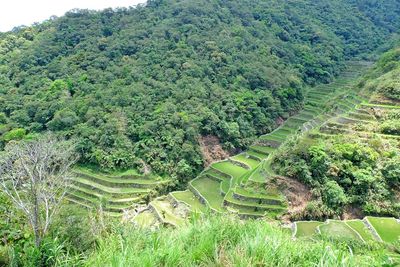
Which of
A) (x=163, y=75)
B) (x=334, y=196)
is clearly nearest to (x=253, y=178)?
(x=334, y=196)

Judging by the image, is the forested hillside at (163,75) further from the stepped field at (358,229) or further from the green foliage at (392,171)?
the green foliage at (392,171)

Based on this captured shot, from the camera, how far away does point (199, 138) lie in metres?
23.6

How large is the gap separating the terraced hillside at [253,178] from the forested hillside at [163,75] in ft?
3.90

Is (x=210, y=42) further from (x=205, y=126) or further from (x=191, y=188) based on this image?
(x=191, y=188)

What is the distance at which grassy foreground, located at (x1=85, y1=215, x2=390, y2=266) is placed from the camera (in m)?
3.01

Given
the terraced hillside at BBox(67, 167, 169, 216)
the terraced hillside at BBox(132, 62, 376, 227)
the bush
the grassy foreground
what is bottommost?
the terraced hillside at BBox(67, 167, 169, 216)

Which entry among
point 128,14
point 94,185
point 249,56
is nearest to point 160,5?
point 128,14

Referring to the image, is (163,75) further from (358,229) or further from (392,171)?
(358,229)

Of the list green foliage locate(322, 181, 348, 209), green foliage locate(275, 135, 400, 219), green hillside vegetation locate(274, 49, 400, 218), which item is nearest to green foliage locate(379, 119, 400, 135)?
green hillside vegetation locate(274, 49, 400, 218)

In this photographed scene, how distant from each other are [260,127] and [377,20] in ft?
97.7

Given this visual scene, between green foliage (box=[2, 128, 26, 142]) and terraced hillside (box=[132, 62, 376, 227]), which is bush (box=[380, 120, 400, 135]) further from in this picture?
green foliage (box=[2, 128, 26, 142])

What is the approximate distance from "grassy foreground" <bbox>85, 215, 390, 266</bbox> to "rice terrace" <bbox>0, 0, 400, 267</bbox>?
0.02m

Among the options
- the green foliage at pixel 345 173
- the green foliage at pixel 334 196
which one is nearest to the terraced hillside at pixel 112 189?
the green foliage at pixel 345 173

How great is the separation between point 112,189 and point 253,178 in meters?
8.01
